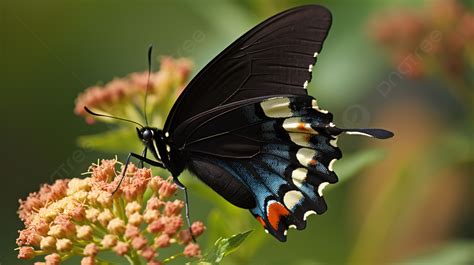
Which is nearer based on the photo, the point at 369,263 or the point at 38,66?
the point at 369,263

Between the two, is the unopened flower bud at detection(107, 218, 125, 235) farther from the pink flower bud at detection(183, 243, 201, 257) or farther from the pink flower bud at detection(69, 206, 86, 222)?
the pink flower bud at detection(183, 243, 201, 257)

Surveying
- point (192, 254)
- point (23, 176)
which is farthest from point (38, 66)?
point (192, 254)

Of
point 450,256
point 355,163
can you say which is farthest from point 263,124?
point 450,256

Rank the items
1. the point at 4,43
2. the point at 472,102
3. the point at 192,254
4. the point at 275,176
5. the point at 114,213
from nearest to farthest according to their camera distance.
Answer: the point at 192,254
the point at 114,213
the point at 275,176
the point at 472,102
the point at 4,43

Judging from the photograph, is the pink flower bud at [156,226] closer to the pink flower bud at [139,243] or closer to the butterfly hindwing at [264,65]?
the pink flower bud at [139,243]

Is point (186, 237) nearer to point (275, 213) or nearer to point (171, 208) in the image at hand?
point (171, 208)

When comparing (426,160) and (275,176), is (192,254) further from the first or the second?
(426,160)

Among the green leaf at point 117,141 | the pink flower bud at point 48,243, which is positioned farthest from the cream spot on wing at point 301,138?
the pink flower bud at point 48,243
